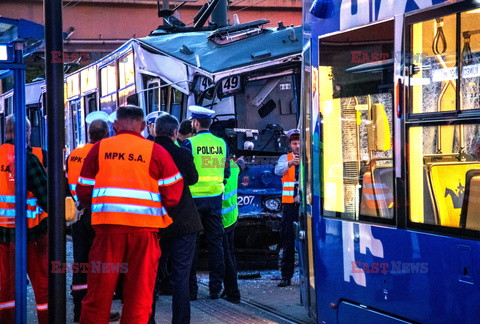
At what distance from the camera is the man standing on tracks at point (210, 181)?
336 inches

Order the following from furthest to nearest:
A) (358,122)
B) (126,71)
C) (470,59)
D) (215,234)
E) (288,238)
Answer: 1. (126,71)
2. (288,238)
3. (215,234)
4. (358,122)
5. (470,59)

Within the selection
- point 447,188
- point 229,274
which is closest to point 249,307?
point 229,274

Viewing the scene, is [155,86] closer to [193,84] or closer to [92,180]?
[193,84]

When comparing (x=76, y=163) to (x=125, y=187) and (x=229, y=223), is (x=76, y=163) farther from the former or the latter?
(x=125, y=187)

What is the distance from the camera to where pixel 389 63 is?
5.14 metres

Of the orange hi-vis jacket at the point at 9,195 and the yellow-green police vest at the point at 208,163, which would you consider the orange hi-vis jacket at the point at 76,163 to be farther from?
the yellow-green police vest at the point at 208,163

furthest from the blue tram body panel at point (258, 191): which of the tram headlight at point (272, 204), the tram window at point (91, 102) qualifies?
the tram window at point (91, 102)

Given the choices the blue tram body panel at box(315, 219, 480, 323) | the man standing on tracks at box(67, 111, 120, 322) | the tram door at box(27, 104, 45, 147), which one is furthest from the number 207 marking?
the tram door at box(27, 104, 45, 147)

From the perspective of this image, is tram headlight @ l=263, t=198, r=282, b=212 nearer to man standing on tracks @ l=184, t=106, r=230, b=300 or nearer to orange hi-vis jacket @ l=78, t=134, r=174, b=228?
man standing on tracks @ l=184, t=106, r=230, b=300

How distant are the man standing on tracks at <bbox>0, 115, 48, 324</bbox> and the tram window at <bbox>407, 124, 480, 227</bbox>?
3.10 metres

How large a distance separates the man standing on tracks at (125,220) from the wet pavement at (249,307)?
197cm

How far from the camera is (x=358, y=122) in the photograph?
5.53 metres

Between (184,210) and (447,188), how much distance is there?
245cm

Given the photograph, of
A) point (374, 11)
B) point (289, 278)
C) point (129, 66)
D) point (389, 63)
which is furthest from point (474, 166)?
point (129, 66)
